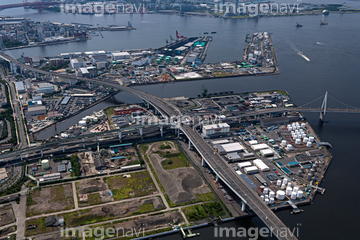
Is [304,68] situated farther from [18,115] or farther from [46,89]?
[18,115]

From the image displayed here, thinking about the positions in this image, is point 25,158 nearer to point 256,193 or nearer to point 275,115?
point 256,193

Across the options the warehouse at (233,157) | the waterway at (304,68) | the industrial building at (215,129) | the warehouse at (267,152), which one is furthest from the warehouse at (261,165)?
the industrial building at (215,129)

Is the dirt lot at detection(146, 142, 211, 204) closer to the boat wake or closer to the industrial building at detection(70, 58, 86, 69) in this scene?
the industrial building at detection(70, 58, 86, 69)

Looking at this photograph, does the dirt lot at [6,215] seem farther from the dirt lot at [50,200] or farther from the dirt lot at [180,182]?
the dirt lot at [180,182]

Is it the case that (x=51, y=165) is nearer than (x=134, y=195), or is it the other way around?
(x=134, y=195)

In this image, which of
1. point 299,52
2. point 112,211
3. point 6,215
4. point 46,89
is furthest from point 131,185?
point 299,52

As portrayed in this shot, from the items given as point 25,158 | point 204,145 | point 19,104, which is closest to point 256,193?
point 204,145
